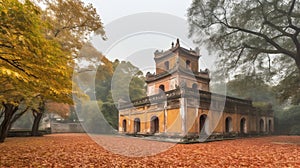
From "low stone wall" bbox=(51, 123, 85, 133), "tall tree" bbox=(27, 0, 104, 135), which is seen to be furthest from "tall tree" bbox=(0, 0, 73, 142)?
→ "low stone wall" bbox=(51, 123, 85, 133)

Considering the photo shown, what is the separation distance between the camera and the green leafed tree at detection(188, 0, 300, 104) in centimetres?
1175

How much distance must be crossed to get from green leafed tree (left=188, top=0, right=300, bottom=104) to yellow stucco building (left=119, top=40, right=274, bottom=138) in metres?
3.51

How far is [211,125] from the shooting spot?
50.7 ft

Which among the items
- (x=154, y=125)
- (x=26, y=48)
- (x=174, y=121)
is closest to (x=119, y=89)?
(x=154, y=125)

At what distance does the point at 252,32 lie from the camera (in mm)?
12547

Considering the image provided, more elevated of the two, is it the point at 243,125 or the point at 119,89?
the point at 119,89

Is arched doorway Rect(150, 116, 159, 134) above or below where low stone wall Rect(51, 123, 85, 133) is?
above

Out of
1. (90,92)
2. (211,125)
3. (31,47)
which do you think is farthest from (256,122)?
(90,92)

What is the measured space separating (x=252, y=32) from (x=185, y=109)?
648cm

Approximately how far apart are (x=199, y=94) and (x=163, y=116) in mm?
3232

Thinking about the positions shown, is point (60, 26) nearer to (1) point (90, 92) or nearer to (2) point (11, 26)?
(2) point (11, 26)

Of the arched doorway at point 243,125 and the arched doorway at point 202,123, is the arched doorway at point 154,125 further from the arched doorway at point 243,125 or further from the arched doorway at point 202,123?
the arched doorway at point 243,125

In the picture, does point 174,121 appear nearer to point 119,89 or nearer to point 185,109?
point 185,109

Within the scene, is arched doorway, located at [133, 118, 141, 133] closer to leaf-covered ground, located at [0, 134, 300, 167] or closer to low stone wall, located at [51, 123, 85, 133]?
leaf-covered ground, located at [0, 134, 300, 167]
